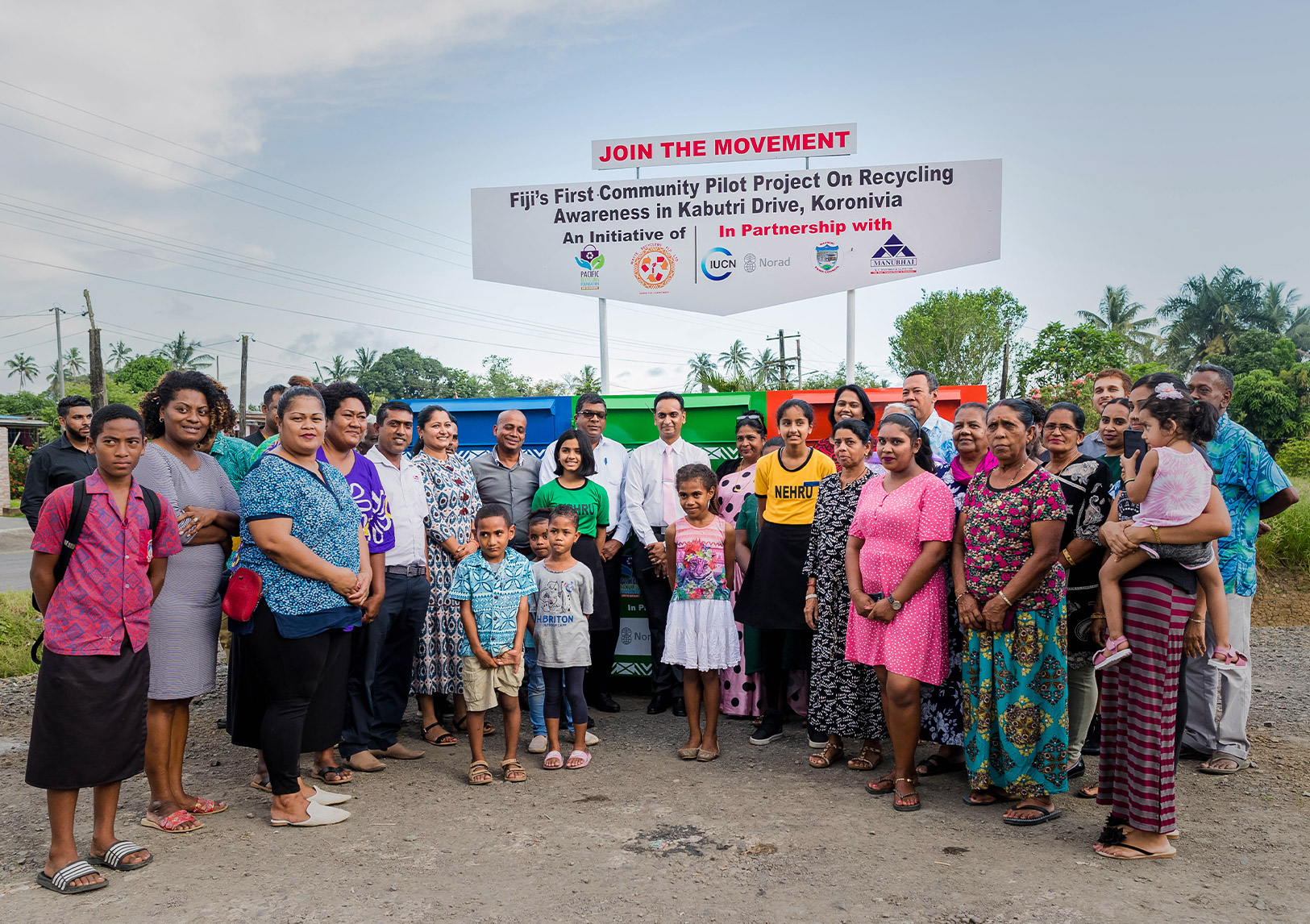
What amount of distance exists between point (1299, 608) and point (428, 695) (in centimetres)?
984

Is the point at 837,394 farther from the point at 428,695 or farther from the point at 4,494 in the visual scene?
the point at 4,494

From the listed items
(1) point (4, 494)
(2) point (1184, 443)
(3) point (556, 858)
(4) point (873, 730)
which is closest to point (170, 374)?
(3) point (556, 858)

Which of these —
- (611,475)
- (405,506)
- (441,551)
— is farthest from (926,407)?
(405,506)

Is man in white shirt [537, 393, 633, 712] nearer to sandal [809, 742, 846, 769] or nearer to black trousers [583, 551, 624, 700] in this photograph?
black trousers [583, 551, 624, 700]

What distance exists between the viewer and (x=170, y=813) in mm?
3945

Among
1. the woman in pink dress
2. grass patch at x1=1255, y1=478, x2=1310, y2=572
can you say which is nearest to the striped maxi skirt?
the woman in pink dress

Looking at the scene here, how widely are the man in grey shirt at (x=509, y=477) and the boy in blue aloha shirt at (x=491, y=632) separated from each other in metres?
0.99

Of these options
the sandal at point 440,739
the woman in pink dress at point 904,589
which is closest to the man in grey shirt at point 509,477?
the sandal at point 440,739

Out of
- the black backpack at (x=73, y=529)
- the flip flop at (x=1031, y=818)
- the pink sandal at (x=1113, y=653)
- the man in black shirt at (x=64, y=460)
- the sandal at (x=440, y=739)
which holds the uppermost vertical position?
the man in black shirt at (x=64, y=460)

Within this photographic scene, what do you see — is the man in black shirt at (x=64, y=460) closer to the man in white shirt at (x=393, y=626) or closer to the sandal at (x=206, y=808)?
the man in white shirt at (x=393, y=626)

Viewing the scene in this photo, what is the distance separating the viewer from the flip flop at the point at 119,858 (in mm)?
3508

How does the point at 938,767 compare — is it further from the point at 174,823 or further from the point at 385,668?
the point at 174,823

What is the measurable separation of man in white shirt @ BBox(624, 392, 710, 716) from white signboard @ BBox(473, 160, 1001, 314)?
3332 mm

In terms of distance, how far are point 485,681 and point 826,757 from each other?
193 cm
